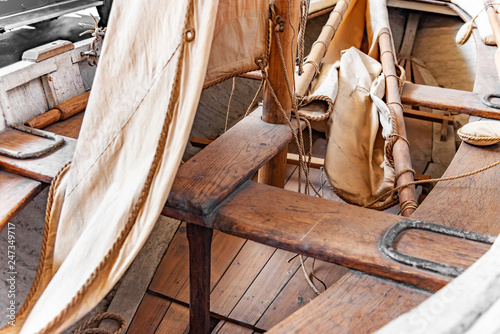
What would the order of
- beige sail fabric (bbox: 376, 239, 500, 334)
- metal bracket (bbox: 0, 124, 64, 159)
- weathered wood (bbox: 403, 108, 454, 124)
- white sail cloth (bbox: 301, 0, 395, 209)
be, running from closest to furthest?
beige sail fabric (bbox: 376, 239, 500, 334) < metal bracket (bbox: 0, 124, 64, 159) < white sail cloth (bbox: 301, 0, 395, 209) < weathered wood (bbox: 403, 108, 454, 124)

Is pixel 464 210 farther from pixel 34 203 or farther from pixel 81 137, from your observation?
pixel 34 203

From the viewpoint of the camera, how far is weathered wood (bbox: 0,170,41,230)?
5.61 feet

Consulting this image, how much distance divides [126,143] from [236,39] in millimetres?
569

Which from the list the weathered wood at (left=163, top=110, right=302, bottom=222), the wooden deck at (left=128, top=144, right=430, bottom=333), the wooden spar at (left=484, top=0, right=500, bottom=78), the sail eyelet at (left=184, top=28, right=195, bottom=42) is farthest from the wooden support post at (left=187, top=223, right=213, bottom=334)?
the wooden spar at (left=484, top=0, right=500, bottom=78)

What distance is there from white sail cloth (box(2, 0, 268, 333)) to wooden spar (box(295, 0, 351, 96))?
0.90 meters

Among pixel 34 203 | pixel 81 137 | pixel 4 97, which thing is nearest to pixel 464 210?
pixel 81 137

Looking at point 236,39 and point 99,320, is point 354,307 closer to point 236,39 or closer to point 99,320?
point 236,39

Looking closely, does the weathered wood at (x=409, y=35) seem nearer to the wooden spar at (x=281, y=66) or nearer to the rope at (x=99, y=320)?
the wooden spar at (x=281, y=66)

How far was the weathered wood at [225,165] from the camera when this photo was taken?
1.56m

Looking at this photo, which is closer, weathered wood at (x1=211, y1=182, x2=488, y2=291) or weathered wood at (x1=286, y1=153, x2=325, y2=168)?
weathered wood at (x1=211, y1=182, x2=488, y2=291)

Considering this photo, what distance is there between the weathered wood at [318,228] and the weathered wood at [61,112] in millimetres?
1221

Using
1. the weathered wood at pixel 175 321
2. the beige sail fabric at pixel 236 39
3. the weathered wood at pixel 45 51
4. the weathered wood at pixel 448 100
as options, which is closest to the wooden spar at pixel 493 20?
the weathered wood at pixel 448 100

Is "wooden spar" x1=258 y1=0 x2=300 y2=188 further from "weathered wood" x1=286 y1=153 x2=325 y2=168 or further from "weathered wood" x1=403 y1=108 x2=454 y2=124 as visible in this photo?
"weathered wood" x1=403 y1=108 x2=454 y2=124

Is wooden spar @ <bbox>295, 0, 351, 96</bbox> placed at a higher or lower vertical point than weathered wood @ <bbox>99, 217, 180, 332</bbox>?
higher
